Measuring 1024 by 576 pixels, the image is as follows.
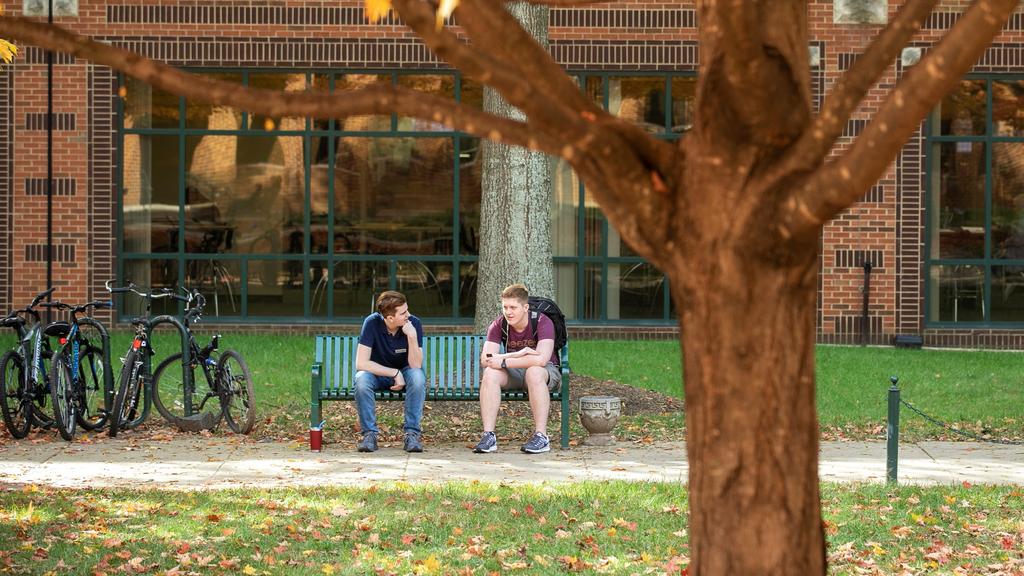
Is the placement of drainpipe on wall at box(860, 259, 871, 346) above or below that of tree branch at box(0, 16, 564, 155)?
below

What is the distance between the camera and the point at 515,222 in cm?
1284

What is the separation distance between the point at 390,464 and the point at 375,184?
964 cm

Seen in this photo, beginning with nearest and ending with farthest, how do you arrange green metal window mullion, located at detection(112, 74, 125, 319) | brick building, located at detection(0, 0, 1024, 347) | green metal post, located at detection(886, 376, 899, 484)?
green metal post, located at detection(886, 376, 899, 484), brick building, located at detection(0, 0, 1024, 347), green metal window mullion, located at detection(112, 74, 125, 319)

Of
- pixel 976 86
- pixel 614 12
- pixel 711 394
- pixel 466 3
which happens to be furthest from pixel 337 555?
pixel 976 86

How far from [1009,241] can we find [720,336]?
16158 mm

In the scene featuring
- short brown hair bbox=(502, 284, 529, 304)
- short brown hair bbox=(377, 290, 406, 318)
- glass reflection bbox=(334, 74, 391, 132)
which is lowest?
short brown hair bbox=(377, 290, 406, 318)

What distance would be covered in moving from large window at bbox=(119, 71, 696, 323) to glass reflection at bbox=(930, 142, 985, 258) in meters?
3.52

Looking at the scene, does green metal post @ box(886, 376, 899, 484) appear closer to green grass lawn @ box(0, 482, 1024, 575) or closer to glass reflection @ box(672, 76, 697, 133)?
green grass lawn @ box(0, 482, 1024, 575)

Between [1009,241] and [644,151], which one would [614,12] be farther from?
[644,151]

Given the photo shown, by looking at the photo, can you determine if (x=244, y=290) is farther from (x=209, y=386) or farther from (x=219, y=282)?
(x=209, y=386)

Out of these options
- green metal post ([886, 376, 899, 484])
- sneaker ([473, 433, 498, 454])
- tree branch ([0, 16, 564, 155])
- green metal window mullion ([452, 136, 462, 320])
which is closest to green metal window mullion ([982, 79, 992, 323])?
green metal window mullion ([452, 136, 462, 320])

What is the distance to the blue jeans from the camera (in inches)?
403

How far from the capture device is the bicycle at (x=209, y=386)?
10.8 metres

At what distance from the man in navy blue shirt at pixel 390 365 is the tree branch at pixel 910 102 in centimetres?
644
